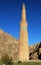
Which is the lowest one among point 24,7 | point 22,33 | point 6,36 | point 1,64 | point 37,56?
point 1,64

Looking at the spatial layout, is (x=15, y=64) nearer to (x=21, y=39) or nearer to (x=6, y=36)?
(x=21, y=39)

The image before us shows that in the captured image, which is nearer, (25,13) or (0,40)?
(25,13)

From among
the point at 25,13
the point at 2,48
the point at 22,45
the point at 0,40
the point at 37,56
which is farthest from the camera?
the point at 0,40

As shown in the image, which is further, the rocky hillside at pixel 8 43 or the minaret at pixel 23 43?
the rocky hillside at pixel 8 43

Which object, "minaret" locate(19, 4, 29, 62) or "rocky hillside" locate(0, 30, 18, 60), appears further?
"rocky hillside" locate(0, 30, 18, 60)

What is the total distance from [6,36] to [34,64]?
52798 mm

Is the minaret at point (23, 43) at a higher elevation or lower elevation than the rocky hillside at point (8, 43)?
lower

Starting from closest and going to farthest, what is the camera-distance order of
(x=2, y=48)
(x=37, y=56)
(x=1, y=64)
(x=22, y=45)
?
(x=1, y=64)
(x=22, y=45)
(x=37, y=56)
(x=2, y=48)

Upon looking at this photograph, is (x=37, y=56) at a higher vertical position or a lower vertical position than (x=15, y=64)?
higher

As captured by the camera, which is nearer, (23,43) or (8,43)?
(23,43)

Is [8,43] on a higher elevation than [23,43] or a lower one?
higher

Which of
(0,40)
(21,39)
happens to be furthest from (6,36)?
(21,39)

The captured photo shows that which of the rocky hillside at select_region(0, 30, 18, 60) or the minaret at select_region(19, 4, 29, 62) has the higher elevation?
the rocky hillside at select_region(0, 30, 18, 60)

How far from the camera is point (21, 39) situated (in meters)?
39.6
